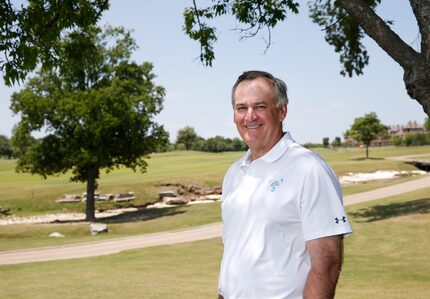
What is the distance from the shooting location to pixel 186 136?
16388 cm

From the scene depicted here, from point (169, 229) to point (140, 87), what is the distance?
12471mm

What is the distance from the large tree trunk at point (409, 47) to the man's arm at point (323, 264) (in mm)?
3763

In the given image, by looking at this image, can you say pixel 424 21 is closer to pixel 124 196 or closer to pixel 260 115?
pixel 260 115

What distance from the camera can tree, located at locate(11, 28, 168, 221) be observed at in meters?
34.6

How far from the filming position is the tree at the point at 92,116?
34594mm

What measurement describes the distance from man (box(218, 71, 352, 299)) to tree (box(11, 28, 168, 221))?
3155 centimetres

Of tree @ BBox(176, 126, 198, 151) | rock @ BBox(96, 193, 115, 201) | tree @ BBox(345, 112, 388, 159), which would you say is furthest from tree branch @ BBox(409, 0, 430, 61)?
tree @ BBox(176, 126, 198, 151)

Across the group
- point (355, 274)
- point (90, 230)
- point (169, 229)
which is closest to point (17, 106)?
point (90, 230)

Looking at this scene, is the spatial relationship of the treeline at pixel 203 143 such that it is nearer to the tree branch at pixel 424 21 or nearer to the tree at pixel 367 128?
the tree at pixel 367 128

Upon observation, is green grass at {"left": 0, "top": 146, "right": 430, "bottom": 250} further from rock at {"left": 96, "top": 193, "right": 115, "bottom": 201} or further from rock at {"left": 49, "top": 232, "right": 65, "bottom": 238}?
rock at {"left": 96, "top": 193, "right": 115, "bottom": 201}

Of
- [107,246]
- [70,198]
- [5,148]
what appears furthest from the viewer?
[5,148]

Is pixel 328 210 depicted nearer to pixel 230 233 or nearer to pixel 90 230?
pixel 230 233

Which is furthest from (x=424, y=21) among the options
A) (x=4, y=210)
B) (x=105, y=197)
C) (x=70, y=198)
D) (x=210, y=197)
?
(x=70, y=198)

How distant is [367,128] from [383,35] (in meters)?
84.1
